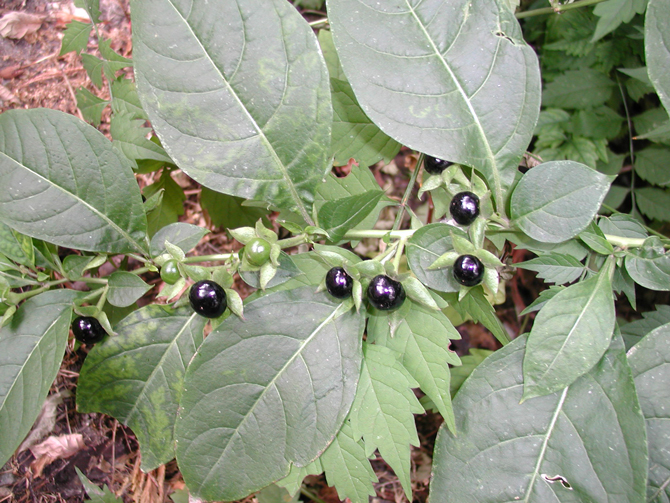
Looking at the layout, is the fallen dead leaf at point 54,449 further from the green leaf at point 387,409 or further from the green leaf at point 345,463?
the green leaf at point 387,409

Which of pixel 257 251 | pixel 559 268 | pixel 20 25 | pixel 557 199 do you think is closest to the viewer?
pixel 257 251

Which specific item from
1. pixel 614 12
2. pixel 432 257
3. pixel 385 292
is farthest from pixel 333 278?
pixel 614 12

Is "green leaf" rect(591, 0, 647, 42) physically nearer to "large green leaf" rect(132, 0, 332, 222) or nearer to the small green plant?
the small green plant

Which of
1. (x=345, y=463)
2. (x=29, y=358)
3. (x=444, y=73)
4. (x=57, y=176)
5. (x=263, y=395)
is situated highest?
(x=444, y=73)

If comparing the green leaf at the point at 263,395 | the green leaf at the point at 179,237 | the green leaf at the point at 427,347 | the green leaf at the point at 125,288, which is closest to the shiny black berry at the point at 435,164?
the green leaf at the point at 427,347

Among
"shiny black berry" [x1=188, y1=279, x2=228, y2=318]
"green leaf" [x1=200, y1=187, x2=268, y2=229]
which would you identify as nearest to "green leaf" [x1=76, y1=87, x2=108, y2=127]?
"green leaf" [x1=200, y1=187, x2=268, y2=229]

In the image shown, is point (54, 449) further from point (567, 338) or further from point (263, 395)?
point (567, 338)

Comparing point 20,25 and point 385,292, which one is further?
point 20,25

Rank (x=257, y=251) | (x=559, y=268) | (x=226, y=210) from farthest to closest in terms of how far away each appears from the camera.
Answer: (x=226, y=210) < (x=559, y=268) < (x=257, y=251)
